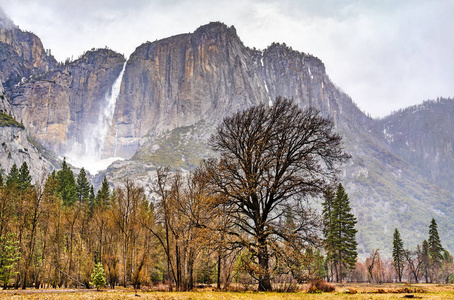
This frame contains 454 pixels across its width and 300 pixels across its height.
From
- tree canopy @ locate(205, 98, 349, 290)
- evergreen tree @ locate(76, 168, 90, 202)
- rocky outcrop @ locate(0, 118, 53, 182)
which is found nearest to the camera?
tree canopy @ locate(205, 98, 349, 290)

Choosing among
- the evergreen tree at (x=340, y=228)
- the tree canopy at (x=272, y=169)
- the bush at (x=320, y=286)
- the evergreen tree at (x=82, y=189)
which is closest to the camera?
the tree canopy at (x=272, y=169)

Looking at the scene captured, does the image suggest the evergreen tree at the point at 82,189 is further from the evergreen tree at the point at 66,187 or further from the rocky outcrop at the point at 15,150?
the rocky outcrop at the point at 15,150

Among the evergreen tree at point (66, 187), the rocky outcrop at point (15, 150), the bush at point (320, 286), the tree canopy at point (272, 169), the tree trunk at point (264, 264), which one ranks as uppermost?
the rocky outcrop at point (15, 150)

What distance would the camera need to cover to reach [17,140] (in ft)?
595

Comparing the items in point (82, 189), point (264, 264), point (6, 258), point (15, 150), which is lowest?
point (264, 264)

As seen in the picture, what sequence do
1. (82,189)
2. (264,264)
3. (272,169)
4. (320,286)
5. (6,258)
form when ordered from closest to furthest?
1. (264,264)
2. (320,286)
3. (272,169)
4. (6,258)
5. (82,189)

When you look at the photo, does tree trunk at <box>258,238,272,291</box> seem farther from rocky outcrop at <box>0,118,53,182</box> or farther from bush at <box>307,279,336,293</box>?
rocky outcrop at <box>0,118,53,182</box>

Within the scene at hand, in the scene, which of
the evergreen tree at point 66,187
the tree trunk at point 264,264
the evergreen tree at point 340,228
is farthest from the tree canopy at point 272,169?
the evergreen tree at point 66,187

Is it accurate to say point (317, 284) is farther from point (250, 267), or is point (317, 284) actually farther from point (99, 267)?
point (99, 267)

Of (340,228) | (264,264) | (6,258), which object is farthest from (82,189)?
(264,264)

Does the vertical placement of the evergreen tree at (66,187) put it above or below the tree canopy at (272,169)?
above

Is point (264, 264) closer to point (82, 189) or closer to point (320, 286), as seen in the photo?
point (320, 286)

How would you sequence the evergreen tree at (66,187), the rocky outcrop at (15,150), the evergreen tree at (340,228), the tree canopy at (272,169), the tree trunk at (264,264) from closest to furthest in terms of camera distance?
the tree trunk at (264,264) < the tree canopy at (272,169) < the evergreen tree at (340,228) < the evergreen tree at (66,187) < the rocky outcrop at (15,150)

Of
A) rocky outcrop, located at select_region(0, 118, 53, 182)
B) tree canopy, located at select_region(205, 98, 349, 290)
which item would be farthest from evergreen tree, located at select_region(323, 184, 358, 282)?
rocky outcrop, located at select_region(0, 118, 53, 182)
